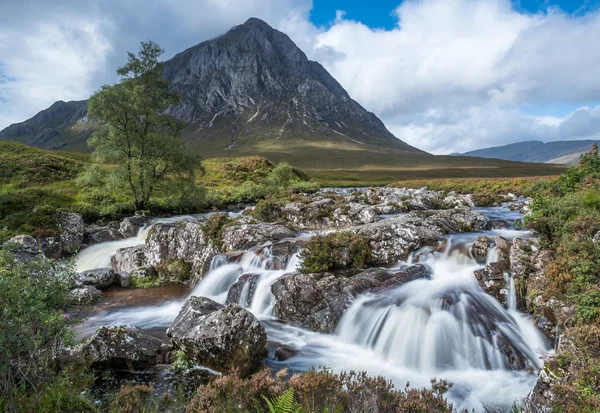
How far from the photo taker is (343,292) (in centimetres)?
1253

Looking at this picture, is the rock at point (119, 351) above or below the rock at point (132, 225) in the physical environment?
below

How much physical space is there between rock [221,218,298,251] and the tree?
47.9ft

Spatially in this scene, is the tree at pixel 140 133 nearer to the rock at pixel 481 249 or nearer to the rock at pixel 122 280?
the rock at pixel 122 280

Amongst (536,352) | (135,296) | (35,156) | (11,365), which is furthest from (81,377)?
(35,156)

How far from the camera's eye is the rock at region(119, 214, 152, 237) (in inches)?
1021

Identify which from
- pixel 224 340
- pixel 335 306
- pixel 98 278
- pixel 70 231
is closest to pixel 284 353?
pixel 224 340

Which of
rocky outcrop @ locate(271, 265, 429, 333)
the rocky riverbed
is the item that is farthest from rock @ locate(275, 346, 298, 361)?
rocky outcrop @ locate(271, 265, 429, 333)

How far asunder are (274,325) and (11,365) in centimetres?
860

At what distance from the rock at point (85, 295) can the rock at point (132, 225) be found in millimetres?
10502

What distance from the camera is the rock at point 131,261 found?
759 inches

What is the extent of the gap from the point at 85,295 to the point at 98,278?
232cm

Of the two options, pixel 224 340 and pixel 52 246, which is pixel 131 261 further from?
pixel 224 340

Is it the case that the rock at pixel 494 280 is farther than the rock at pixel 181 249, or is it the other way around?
the rock at pixel 181 249

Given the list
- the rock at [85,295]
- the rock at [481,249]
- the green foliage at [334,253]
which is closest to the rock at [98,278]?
the rock at [85,295]
